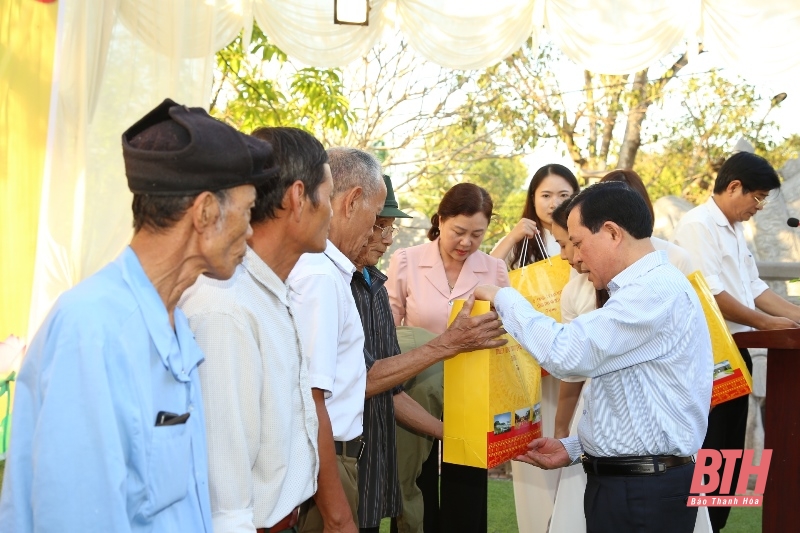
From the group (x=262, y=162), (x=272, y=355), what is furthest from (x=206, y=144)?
(x=272, y=355)

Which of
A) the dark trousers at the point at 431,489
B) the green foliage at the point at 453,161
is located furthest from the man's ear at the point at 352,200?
the green foliage at the point at 453,161

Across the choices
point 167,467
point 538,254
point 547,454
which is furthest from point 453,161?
point 167,467

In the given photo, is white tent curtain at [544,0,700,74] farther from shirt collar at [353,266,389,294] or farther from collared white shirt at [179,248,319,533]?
collared white shirt at [179,248,319,533]

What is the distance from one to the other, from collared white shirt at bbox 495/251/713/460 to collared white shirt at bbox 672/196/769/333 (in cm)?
187

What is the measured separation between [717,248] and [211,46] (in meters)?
2.98

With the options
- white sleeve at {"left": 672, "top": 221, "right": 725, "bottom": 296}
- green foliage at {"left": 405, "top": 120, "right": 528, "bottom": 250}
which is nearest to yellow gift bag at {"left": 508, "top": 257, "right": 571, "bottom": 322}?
white sleeve at {"left": 672, "top": 221, "right": 725, "bottom": 296}

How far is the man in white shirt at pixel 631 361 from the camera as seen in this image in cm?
234

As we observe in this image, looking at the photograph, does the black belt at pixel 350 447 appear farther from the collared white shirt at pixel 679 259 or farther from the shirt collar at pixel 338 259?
the collared white shirt at pixel 679 259

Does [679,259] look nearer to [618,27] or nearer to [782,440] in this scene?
[782,440]

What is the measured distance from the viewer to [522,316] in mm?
2445

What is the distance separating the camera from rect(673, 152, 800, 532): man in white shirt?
414 centimetres

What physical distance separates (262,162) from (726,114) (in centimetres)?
1199

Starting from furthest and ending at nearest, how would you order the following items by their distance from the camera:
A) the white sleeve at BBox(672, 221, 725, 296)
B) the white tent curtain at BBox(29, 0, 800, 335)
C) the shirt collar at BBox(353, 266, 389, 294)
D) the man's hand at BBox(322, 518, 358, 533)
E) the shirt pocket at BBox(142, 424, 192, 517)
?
1. the white tent curtain at BBox(29, 0, 800, 335)
2. the white sleeve at BBox(672, 221, 725, 296)
3. the shirt collar at BBox(353, 266, 389, 294)
4. the man's hand at BBox(322, 518, 358, 533)
5. the shirt pocket at BBox(142, 424, 192, 517)

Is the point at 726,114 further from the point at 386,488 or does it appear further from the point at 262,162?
the point at 262,162
